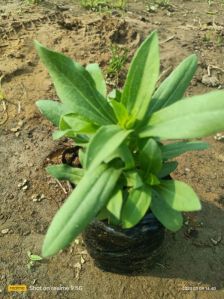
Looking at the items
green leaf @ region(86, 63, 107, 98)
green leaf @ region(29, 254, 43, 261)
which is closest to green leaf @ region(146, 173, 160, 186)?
green leaf @ region(86, 63, 107, 98)

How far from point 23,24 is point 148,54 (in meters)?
2.63

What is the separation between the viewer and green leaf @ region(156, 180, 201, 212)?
196 centimetres

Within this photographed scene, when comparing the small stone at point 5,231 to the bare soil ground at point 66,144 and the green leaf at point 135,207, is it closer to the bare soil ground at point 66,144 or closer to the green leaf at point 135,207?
the bare soil ground at point 66,144

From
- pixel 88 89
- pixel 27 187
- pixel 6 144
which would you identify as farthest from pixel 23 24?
pixel 88 89

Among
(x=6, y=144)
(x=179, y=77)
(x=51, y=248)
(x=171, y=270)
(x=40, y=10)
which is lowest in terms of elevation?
(x=171, y=270)

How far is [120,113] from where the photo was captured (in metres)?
2.07

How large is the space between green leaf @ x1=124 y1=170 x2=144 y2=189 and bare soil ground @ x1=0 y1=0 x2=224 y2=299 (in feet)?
2.63

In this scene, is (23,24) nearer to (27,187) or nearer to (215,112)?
(27,187)

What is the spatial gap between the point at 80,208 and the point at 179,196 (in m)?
0.50

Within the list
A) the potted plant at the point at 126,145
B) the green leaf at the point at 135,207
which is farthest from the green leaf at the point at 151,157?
the green leaf at the point at 135,207

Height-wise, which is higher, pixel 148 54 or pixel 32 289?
pixel 148 54

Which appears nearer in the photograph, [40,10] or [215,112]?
[215,112]

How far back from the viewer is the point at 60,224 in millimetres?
1775

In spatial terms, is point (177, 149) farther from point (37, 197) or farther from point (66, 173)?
point (37, 197)
